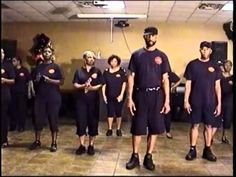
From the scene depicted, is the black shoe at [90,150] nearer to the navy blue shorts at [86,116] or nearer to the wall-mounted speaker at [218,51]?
the navy blue shorts at [86,116]

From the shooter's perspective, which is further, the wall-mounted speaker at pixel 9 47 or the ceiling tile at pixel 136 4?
the ceiling tile at pixel 136 4

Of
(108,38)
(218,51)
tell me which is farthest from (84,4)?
(218,51)

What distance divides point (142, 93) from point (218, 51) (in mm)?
786

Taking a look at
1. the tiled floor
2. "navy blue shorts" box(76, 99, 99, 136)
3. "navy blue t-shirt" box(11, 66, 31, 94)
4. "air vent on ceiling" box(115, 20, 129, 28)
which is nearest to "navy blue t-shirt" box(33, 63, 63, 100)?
"navy blue t-shirt" box(11, 66, 31, 94)

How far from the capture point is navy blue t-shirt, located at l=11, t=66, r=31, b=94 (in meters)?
2.98

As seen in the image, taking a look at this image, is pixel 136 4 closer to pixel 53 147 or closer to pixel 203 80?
pixel 203 80

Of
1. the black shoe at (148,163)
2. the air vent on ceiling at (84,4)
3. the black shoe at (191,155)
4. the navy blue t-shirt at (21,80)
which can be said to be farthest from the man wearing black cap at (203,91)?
the navy blue t-shirt at (21,80)

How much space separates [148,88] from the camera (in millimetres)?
2805

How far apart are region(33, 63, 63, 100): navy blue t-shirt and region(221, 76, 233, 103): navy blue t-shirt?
57.8 inches

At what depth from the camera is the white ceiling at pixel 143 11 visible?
3025 mm

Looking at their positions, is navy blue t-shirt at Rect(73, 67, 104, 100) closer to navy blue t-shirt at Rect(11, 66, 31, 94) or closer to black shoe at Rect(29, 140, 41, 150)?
navy blue t-shirt at Rect(11, 66, 31, 94)

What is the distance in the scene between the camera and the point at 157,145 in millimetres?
3756

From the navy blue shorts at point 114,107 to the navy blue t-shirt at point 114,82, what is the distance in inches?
2.2

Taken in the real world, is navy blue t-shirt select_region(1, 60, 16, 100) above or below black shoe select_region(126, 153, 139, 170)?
above
